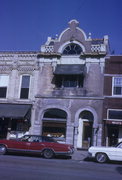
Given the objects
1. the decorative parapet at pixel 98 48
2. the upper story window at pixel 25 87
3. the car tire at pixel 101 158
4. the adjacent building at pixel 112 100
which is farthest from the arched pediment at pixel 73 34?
the car tire at pixel 101 158

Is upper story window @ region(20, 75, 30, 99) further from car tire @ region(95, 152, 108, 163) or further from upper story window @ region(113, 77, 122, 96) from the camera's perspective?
car tire @ region(95, 152, 108, 163)

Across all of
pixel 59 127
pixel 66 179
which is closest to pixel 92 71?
pixel 59 127

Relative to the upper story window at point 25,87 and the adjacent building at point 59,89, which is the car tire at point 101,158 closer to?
the adjacent building at point 59,89

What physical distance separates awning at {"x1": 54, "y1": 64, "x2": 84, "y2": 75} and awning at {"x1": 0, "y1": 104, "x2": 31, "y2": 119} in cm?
416

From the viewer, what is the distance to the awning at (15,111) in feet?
69.5

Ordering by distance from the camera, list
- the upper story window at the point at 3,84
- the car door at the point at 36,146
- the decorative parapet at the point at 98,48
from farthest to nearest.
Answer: the upper story window at the point at 3,84
the decorative parapet at the point at 98,48
the car door at the point at 36,146

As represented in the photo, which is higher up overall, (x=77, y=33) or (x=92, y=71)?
(x=77, y=33)

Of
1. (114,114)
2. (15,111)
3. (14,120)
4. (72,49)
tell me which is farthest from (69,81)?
(14,120)

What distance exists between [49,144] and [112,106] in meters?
7.69

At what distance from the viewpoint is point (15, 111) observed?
21.8m

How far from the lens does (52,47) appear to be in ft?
77.0

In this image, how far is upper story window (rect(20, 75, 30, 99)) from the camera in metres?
23.0

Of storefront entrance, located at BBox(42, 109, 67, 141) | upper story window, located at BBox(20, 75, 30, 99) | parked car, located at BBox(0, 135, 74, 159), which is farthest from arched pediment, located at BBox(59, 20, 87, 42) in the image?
parked car, located at BBox(0, 135, 74, 159)

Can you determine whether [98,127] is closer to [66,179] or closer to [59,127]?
[59,127]
